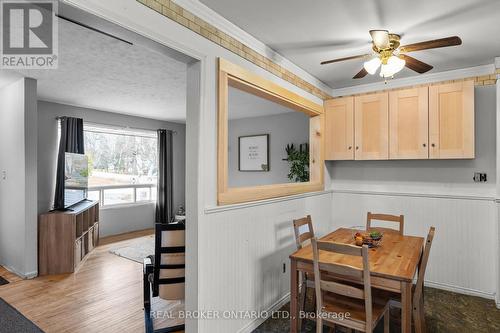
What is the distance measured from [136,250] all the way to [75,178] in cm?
165

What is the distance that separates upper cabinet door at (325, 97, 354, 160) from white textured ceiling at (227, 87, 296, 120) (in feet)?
2.90

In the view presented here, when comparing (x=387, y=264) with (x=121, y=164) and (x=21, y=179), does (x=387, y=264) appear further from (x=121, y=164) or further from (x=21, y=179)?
(x=121, y=164)

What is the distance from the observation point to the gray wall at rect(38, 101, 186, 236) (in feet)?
16.1

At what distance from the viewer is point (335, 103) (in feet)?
12.9

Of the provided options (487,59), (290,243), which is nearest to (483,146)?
(487,59)

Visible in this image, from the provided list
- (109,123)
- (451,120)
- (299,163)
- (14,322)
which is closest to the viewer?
(14,322)

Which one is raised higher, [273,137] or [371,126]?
[273,137]


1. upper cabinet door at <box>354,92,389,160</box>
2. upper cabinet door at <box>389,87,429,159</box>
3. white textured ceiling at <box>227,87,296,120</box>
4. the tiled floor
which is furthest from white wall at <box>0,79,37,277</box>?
upper cabinet door at <box>389,87,429,159</box>

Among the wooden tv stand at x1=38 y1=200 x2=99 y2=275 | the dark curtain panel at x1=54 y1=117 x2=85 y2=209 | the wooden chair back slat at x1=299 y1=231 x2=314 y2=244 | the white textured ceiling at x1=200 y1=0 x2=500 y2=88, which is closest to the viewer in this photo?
the white textured ceiling at x1=200 y1=0 x2=500 y2=88

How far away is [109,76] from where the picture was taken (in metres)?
3.66

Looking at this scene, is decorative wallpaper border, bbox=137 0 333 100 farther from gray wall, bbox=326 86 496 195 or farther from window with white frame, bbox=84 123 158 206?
window with white frame, bbox=84 123 158 206

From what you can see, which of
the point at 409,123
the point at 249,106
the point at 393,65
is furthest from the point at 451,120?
the point at 249,106

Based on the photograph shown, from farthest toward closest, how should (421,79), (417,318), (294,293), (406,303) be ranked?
(421,79), (294,293), (417,318), (406,303)

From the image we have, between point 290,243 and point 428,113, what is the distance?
216 cm
